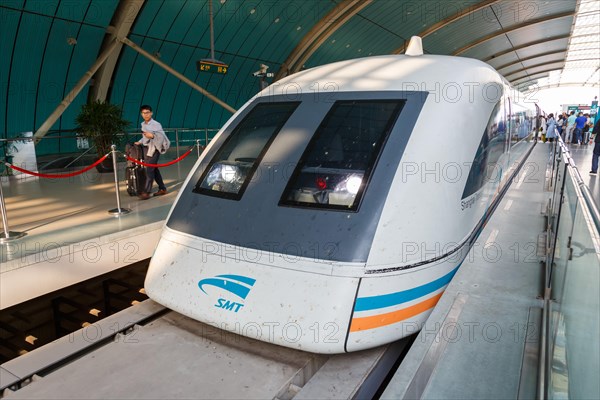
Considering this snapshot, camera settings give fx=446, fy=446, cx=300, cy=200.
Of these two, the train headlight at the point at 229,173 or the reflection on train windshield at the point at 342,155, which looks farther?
the train headlight at the point at 229,173

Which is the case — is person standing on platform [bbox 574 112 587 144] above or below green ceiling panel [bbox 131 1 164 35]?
below

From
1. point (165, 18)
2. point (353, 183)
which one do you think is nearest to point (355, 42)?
point (165, 18)

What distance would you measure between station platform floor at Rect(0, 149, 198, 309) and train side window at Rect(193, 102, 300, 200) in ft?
5.49

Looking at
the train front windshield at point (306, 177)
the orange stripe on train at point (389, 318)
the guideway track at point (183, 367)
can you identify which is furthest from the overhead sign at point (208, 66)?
the orange stripe on train at point (389, 318)

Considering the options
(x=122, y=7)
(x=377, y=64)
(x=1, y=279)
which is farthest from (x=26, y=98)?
(x=377, y=64)

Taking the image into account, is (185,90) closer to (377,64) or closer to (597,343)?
(377,64)

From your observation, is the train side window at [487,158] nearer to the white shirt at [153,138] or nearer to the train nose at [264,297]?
the train nose at [264,297]

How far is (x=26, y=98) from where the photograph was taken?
1459 cm

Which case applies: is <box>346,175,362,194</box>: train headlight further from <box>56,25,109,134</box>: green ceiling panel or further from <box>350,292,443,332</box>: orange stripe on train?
<box>56,25,109,134</box>: green ceiling panel

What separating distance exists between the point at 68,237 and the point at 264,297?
2927 mm

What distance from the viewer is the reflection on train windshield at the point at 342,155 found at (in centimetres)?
339

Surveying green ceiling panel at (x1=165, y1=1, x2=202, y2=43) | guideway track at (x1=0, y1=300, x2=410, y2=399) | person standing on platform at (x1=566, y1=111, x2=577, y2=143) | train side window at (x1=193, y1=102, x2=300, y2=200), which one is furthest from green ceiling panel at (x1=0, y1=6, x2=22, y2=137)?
person standing on platform at (x1=566, y1=111, x2=577, y2=143)

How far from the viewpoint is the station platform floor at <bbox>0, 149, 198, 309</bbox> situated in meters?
4.21

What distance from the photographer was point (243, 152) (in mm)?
4078
